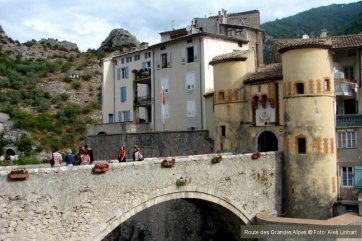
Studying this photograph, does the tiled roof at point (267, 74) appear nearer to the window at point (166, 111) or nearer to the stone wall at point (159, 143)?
the stone wall at point (159, 143)

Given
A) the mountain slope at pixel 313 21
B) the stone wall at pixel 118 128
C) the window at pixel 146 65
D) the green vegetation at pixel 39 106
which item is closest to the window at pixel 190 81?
the stone wall at pixel 118 128

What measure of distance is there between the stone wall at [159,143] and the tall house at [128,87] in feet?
17.2

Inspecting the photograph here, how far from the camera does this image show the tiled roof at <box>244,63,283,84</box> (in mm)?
27831

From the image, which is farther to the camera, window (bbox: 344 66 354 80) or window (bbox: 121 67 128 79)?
window (bbox: 121 67 128 79)

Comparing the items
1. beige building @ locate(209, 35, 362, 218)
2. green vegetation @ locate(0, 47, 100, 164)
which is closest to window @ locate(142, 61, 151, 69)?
beige building @ locate(209, 35, 362, 218)

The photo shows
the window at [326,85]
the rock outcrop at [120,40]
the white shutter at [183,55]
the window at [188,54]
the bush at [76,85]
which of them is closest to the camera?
the window at [326,85]

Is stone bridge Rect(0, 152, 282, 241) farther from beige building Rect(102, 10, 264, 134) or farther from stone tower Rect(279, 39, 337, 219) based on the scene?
Result: beige building Rect(102, 10, 264, 134)

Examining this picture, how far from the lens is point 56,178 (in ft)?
54.0

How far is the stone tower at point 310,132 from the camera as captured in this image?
25484mm

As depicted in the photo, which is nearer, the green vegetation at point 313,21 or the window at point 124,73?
the window at point 124,73

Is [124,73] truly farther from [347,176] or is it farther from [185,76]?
[347,176]

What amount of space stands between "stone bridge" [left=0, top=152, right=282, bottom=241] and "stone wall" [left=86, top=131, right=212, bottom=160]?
21.8 ft

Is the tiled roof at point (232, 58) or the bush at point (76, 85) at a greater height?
the bush at point (76, 85)

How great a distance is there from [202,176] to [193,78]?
14.6 metres
